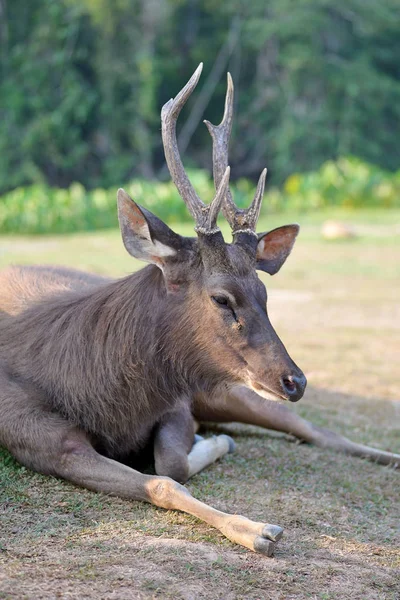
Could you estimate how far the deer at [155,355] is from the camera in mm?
4066

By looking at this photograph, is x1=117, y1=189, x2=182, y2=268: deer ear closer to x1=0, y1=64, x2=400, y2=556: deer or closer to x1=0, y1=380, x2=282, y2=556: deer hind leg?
x1=0, y1=64, x2=400, y2=556: deer

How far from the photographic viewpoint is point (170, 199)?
19.5 m

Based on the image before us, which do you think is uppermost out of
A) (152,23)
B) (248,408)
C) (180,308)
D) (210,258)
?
(152,23)

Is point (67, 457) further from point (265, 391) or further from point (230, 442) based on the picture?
point (230, 442)

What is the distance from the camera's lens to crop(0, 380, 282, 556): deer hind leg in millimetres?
4070

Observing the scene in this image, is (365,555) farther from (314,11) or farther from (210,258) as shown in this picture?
(314,11)

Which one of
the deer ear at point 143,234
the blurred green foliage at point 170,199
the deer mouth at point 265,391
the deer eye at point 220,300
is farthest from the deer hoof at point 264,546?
the blurred green foliage at point 170,199

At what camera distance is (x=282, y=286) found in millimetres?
12430

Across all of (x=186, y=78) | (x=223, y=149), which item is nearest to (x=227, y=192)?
(x=223, y=149)

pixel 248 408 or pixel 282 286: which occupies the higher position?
pixel 282 286

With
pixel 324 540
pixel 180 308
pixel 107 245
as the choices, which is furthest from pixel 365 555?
pixel 107 245

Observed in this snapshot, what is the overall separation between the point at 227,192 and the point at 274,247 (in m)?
0.40

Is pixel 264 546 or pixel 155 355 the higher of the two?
pixel 155 355

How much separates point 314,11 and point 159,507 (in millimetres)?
29243
